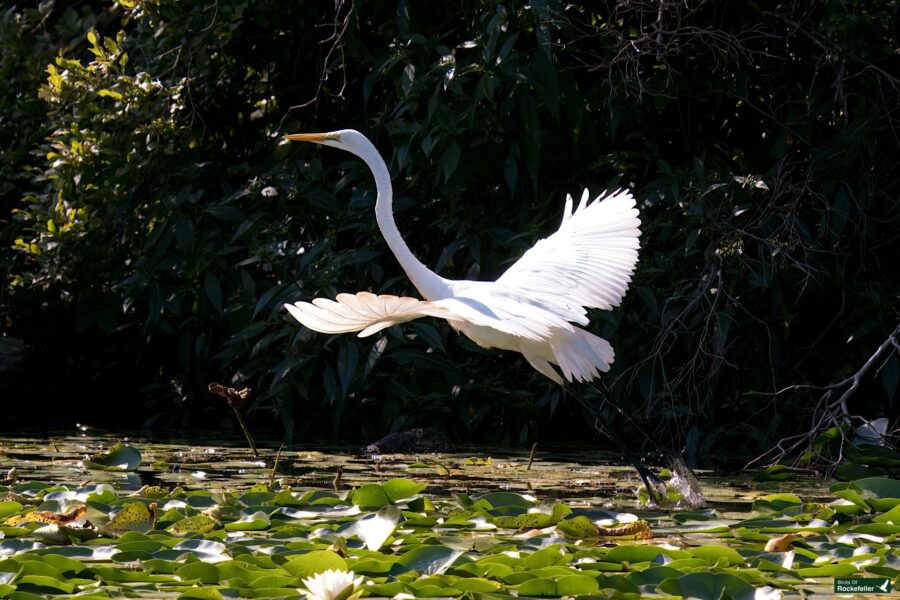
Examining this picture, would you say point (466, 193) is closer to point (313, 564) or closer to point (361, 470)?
point (361, 470)

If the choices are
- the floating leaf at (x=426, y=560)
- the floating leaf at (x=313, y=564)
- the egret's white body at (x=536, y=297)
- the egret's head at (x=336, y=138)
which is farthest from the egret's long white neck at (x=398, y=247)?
the floating leaf at (x=313, y=564)

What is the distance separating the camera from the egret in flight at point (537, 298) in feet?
10.7

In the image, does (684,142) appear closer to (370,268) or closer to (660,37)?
(660,37)

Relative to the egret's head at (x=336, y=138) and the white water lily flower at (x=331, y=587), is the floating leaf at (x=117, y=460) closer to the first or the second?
the egret's head at (x=336, y=138)

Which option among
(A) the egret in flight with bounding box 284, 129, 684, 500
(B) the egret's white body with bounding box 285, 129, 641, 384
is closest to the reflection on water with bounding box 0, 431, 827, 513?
(A) the egret in flight with bounding box 284, 129, 684, 500

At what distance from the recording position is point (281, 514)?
293 centimetres

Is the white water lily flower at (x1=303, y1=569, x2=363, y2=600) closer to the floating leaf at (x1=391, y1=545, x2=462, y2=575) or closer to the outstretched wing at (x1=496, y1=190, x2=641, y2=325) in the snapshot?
the floating leaf at (x1=391, y1=545, x2=462, y2=575)

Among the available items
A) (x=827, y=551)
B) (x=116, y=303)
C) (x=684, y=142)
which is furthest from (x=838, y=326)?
(x=116, y=303)

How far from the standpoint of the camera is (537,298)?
11.6 ft

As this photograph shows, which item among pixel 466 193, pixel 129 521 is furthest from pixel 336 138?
pixel 129 521

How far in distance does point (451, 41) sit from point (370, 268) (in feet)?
4.31

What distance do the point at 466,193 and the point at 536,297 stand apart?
6.96ft

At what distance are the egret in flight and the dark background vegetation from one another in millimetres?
704

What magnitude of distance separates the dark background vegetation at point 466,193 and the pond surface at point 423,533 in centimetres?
121
